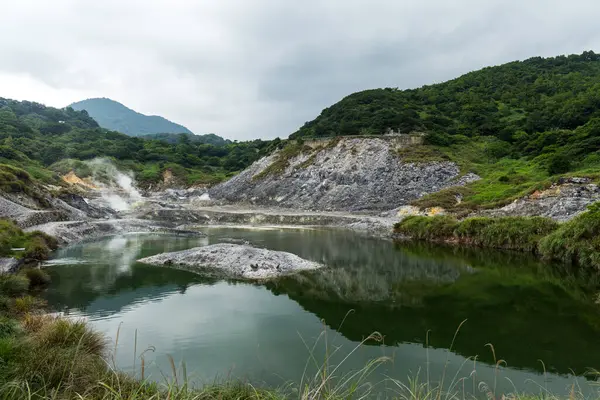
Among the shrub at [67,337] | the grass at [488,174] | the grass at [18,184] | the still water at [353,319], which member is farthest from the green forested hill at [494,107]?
the shrub at [67,337]

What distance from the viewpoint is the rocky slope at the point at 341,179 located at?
2635 inches

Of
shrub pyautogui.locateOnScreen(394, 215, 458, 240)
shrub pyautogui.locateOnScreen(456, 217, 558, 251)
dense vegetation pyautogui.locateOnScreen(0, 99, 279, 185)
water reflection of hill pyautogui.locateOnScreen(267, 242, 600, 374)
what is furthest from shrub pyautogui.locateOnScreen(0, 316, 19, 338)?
dense vegetation pyautogui.locateOnScreen(0, 99, 279, 185)

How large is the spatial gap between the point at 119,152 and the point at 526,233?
118 meters

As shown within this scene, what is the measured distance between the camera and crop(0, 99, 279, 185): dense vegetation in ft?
337

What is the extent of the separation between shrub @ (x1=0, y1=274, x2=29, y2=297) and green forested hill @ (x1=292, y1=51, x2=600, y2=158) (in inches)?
2991

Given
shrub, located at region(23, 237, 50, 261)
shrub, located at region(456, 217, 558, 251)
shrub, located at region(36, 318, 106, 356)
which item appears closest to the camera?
shrub, located at region(36, 318, 106, 356)

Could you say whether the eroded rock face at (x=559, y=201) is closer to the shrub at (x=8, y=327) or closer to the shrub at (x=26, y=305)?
the shrub at (x=26, y=305)

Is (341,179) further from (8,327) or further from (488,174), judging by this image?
(8,327)

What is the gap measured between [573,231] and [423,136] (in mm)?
58881

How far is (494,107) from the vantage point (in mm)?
105938

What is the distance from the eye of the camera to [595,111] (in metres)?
78.3

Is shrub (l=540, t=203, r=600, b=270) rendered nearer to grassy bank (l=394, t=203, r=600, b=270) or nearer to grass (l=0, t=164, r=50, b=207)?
grassy bank (l=394, t=203, r=600, b=270)

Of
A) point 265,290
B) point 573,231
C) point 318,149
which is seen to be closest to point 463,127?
point 318,149

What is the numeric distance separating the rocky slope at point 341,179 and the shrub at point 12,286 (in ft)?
177
